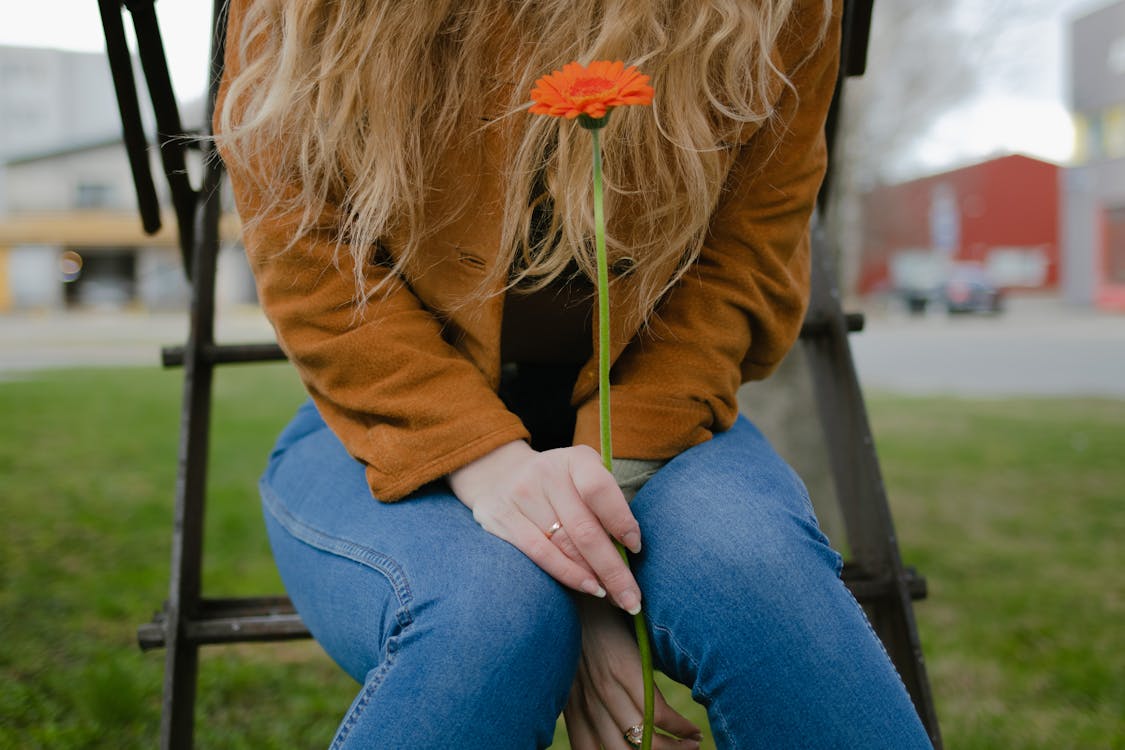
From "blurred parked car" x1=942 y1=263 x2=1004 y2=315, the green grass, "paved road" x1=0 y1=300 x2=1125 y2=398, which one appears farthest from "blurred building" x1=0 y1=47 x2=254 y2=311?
the green grass

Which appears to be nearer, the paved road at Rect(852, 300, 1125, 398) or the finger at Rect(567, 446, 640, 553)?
the finger at Rect(567, 446, 640, 553)

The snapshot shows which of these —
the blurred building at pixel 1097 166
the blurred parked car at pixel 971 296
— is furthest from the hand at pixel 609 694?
the blurred building at pixel 1097 166

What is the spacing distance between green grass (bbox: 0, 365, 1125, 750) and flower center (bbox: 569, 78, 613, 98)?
1711mm

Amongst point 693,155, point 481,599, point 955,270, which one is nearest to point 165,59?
point 693,155

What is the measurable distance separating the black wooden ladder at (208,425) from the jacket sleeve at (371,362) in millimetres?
323

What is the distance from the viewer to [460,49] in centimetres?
115

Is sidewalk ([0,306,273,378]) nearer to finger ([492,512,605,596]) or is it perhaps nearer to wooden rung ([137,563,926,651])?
wooden rung ([137,563,926,651])

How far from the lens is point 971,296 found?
22.1 metres

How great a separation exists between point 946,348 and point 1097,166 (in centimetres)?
1063

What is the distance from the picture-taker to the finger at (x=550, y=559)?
3.01 ft

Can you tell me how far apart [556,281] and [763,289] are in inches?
10.2

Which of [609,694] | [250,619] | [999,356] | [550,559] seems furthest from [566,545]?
[999,356]

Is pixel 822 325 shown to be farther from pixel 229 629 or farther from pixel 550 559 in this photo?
pixel 229 629

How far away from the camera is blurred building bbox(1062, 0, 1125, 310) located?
2098 cm
